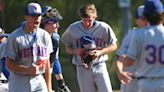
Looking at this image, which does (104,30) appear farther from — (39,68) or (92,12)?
(39,68)

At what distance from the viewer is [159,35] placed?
22.5ft

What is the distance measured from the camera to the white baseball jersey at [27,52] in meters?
8.16

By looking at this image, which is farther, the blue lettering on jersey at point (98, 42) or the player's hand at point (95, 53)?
the blue lettering on jersey at point (98, 42)

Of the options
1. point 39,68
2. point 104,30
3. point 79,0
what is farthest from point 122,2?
point 39,68

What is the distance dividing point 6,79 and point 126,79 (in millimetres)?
2891

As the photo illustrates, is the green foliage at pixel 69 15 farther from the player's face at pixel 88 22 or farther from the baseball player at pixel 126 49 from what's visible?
the baseball player at pixel 126 49

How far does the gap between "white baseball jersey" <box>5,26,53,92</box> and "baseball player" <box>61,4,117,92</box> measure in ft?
5.00

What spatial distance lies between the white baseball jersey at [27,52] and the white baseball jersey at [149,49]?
1.68 meters

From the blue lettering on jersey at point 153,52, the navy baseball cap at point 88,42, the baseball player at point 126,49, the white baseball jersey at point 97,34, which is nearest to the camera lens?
the blue lettering on jersey at point 153,52

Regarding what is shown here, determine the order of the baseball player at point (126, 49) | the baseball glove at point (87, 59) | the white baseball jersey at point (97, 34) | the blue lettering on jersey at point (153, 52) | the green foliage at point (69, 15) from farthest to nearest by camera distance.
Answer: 1. the green foliage at point (69, 15)
2. the white baseball jersey at point (97, 34)
3. the baseball glove at point (87, 59)
4. the baseball player at point (126, 49)
5. the blue lettering on jersey at point (153, 52)

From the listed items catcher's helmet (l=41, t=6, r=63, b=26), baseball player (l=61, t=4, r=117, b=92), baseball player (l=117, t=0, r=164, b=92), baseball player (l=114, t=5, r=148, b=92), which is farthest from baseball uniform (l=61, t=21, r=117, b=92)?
baseball player (l=117, t=0, r=164, b=92)

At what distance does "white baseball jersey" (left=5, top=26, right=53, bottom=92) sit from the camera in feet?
26.8

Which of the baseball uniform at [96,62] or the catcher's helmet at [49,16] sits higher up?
the catcher's helmet at [49,16]

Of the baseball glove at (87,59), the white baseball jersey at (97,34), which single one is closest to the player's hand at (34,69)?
the baseball glove at (87,59)
